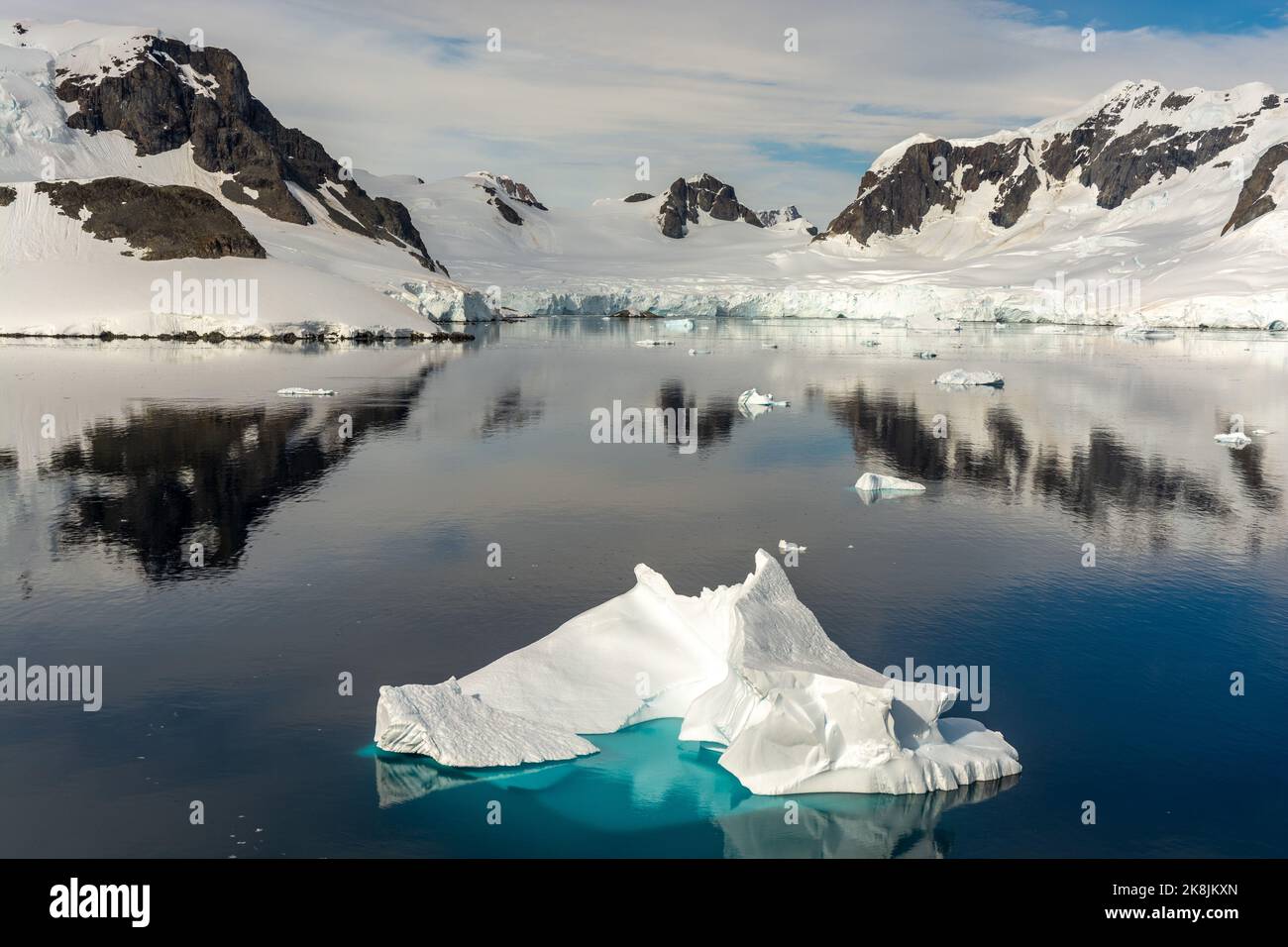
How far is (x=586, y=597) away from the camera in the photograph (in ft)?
52.3

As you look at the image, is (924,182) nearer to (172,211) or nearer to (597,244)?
→ (597,244)

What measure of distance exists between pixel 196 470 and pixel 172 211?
6117 cm

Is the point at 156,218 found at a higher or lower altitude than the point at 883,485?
higher

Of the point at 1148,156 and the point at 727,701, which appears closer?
the point at 727,701

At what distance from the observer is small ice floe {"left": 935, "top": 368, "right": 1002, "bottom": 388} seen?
41.9 metres

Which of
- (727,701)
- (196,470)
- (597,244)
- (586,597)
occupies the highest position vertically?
(597,244)

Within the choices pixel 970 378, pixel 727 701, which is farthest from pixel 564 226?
pixel 727 701

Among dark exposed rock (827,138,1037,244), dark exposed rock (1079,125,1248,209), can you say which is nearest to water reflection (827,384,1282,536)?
dark exposed rock (1079,125,1248,209)

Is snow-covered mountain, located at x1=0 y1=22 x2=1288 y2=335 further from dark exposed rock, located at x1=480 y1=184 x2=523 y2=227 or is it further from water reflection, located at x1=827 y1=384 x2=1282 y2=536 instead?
water reflection, located at x1=827 y1=384 x2=1282 y2=536

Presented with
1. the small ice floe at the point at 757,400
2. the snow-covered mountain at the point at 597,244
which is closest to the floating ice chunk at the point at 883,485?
the small ice floe at the point at 757,400

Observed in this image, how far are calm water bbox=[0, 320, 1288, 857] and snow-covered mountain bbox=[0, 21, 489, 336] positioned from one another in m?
33.3

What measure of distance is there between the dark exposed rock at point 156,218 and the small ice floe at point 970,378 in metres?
52.8
